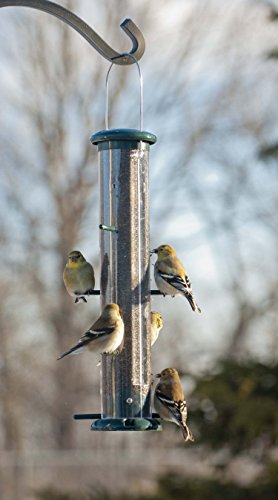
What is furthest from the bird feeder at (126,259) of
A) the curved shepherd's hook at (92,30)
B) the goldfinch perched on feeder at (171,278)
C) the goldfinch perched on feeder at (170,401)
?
the curved shepherd's hook at (92,30)

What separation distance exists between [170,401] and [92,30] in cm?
247

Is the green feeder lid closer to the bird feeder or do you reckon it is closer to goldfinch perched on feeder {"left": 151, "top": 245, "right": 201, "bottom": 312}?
the bird feeder

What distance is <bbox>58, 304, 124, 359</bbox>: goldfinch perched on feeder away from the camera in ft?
27.2

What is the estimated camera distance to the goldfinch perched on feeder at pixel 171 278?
9266 millimetres

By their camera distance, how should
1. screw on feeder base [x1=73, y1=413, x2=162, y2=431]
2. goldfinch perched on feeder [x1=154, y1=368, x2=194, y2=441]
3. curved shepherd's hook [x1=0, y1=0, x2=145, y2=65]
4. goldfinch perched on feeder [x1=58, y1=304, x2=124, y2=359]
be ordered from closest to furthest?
1. curved shepherd's hook [x1=0, y1=0, x2=145, y2=65]
2. screw on feeder base [x1=73, y1=413, x2=162, y2=431]
3. goldfinch perched on feeder [x1=58, y1=304, x2=124, y2=359]
4. goldfinch perched on feeder [x1=154, y1=368, x2=194, y2=441]

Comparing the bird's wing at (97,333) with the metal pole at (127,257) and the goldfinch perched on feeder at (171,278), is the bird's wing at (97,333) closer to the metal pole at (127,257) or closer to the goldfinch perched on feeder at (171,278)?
the metal pole at (127,257)

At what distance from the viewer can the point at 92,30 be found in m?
7.85

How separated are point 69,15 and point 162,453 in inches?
918

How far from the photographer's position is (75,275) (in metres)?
8.93

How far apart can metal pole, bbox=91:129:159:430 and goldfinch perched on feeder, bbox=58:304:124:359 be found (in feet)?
0.63

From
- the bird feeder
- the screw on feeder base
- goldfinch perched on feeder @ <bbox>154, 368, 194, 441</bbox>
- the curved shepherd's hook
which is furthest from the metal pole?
the curved shepherd's hook

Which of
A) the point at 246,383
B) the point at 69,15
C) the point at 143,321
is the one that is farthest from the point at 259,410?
the point at 69,15

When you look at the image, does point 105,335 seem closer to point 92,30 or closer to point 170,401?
point 170,401

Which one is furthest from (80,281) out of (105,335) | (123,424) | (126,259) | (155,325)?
(123,424)
